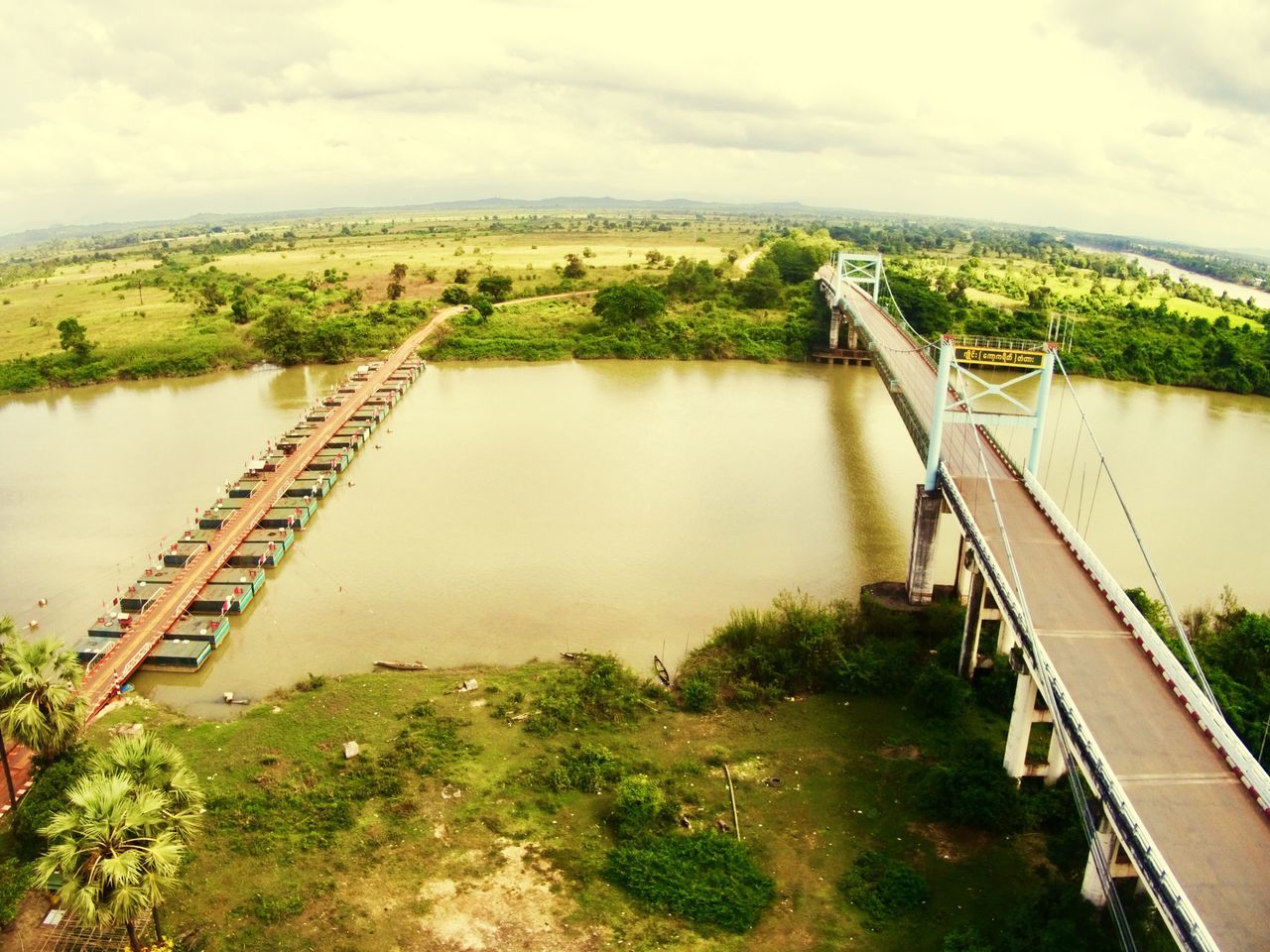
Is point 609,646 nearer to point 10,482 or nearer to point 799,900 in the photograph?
point 799,900

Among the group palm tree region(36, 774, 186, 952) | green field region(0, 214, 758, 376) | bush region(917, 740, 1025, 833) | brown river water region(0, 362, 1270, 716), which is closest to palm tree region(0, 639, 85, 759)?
palm tree region(36, 774, 186, 952)

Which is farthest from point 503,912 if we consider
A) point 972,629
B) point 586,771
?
point 972,629

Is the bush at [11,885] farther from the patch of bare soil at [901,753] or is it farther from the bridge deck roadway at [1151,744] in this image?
the bridge deck roadway at [1151,744]

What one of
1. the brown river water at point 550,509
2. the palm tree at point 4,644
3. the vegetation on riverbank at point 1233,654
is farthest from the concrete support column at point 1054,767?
the palm tree at point 4,644

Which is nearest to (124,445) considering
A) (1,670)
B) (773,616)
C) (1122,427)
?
(1,670)

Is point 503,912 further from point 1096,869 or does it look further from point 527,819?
point 1096,869

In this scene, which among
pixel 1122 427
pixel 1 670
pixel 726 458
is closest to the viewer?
pixel 1 670
